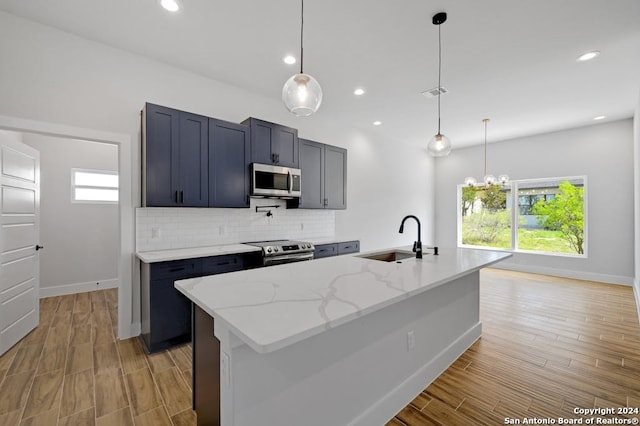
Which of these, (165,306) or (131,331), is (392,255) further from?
(131,331)

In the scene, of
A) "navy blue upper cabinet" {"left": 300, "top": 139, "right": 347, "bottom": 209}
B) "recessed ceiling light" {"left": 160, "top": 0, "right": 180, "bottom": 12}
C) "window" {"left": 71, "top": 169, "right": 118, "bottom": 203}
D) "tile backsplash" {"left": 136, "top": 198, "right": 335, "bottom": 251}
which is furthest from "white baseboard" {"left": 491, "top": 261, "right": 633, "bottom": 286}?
"window" {"left": 71, "top": 169, "right": 118, "bottom": 203}

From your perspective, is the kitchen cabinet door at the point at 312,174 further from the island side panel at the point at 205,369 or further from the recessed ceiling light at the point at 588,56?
the recessed ceiling light at the point at 588,56

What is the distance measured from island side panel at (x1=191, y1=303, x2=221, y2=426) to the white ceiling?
241cm

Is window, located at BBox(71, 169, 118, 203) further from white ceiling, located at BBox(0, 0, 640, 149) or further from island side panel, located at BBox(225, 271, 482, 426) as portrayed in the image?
island side panel, located at BBox(225, 271, 482, 426)

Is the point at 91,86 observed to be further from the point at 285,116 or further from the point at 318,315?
the point at 318,315

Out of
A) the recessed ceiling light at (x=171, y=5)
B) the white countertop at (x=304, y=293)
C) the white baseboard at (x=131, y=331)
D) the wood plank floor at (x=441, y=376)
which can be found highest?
the recessed ceiling light at (x=171, y=5)

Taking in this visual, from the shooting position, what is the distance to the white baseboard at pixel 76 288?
4.24m

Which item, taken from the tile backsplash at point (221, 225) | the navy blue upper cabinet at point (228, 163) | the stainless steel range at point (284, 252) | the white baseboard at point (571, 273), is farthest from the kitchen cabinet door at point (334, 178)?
the white baseboard at point (571, 273)

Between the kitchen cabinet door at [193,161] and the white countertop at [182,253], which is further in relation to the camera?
the kitchen cabinet door at [193,161]

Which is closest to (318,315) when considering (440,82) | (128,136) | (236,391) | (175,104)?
(236,391)

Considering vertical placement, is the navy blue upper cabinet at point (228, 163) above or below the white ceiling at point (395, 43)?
below

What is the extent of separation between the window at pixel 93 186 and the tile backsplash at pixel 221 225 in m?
2.61

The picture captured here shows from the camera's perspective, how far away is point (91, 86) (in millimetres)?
2750

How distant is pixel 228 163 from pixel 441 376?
9.75ft
